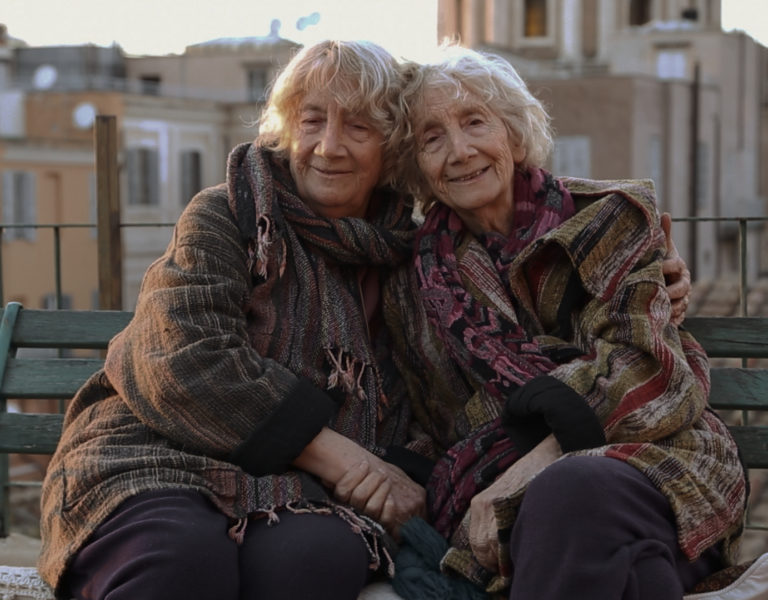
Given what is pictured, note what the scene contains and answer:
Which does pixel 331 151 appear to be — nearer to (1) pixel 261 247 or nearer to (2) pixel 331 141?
(2) pixel 331 141

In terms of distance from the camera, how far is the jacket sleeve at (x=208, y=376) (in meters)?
2.89

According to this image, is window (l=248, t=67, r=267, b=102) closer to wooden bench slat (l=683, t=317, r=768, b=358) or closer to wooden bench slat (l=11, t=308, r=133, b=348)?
wooden bench slat (l=11, t=308, r=133, b=348)

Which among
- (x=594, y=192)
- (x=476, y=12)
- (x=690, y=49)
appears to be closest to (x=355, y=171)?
(x=594, y=192)

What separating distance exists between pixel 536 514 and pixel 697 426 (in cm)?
60

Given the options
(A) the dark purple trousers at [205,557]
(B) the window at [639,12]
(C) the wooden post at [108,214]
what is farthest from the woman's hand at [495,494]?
(B) the window at [639,12]

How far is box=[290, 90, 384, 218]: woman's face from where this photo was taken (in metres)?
3.18

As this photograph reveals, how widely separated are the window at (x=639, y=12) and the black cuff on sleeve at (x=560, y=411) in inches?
1268

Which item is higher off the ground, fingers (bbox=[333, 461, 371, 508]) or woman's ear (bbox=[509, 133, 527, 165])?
woman's ear (bbox=[509, 133, 527, 165])

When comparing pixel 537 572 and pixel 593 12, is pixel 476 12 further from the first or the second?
pixel 537 572

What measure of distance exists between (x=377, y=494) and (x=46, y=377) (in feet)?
3.97

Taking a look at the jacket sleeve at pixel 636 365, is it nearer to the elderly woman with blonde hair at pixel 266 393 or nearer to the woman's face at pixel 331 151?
the elderly woman with blonde hair at pixel 266 393

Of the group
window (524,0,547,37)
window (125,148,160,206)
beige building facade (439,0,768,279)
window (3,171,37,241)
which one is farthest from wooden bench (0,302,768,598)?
window (524,0,547,37)

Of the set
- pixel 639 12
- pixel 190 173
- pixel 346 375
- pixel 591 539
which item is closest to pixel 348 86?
pixel 346 375

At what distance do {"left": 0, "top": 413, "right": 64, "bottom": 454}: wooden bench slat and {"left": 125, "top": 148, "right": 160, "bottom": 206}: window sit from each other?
25.8 meters
